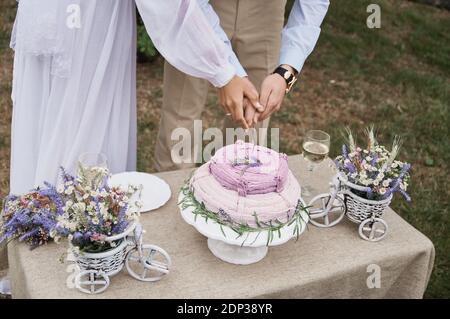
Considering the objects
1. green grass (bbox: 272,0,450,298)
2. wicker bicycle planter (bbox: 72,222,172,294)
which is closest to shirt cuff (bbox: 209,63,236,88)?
wicker bicycle planter (bbox: 72,222,172,294)

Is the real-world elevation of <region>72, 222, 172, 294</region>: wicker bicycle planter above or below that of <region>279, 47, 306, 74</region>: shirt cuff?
below

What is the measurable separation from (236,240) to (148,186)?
0.49 metres

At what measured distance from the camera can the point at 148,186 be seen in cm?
165

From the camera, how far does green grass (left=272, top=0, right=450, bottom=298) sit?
9.95 ft

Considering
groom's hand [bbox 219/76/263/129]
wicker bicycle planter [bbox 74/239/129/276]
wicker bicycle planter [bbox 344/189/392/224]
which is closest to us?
wicker bicycle planter [bbox 74/239/129/276]

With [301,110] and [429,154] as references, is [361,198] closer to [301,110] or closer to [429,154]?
[429,154]

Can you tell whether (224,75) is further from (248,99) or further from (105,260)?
(105,260)

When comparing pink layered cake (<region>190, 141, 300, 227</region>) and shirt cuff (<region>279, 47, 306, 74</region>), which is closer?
pink layered cake (<region>190, 141, 300, 227</region>)

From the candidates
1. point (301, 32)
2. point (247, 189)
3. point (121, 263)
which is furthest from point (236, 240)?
point (301, 32)

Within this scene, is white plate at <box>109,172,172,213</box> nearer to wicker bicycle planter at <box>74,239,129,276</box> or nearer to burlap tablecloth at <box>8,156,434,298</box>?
burlap tablecloth at <box>8,156,434,298</box>

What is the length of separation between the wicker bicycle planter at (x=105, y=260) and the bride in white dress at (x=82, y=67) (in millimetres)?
681

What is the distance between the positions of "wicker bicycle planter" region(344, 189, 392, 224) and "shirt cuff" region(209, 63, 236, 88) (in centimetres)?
54

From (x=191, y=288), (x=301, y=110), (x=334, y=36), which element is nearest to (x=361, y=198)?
(x=191, y=288)
